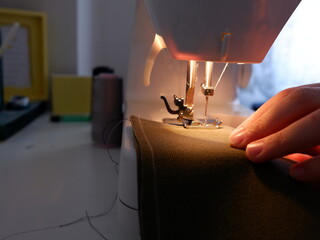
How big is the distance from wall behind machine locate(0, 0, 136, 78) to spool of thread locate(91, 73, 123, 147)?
56 cm

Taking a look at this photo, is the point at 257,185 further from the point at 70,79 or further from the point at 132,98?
the point at 70,79

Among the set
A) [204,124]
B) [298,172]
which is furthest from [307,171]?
[204,124]

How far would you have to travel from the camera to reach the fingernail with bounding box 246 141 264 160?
425mm

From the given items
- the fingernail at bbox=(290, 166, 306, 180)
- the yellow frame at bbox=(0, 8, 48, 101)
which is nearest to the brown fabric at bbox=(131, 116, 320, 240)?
the fingernail at bbox=(290, 166, 306, 180)

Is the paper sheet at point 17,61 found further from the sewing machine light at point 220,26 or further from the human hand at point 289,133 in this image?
the human hand at point 289,133

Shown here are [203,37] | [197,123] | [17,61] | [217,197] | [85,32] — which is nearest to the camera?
[217,197]

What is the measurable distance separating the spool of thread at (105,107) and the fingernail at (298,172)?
1.92ft

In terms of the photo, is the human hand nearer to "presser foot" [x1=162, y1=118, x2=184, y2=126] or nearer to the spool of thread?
"presser foot" [x1=162, y1=118, x2=184, y2=126]

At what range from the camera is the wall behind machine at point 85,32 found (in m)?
1.33

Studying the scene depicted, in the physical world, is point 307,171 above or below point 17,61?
below

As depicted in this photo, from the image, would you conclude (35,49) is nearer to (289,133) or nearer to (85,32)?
(85,32)

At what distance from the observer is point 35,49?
133 cm

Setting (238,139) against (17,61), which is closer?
(238,139)

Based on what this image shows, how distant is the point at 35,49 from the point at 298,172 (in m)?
1.30
